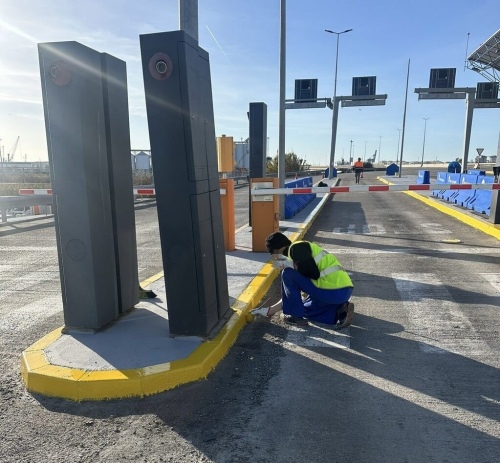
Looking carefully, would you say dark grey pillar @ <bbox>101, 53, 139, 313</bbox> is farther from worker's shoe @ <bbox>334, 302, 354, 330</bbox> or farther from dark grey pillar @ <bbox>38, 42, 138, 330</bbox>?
worker's shoe @ <bbox>334, 302, 354, 330</bbox>

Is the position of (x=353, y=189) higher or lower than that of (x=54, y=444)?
higher

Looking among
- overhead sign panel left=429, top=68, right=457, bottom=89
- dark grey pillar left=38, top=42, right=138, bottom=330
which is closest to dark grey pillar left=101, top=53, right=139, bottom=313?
dark grey pillar left=38, top=42, right=138, bottom=330

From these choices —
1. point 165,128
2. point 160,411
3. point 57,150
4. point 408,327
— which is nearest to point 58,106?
point 57,150

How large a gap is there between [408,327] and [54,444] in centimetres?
356

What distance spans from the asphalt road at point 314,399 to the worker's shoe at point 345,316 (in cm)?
14

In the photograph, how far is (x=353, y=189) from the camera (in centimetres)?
837

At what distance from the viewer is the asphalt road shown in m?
2.65

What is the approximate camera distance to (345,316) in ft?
15.1

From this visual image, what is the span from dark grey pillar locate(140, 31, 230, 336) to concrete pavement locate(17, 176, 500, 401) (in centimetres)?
24

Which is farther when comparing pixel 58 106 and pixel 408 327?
pixel 408 327

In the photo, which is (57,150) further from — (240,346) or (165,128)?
(240,346)

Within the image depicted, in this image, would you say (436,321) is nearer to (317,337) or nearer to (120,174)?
(317,337)

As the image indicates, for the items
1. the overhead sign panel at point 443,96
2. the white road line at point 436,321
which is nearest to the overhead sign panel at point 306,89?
the overhead sign panel at point 443,96

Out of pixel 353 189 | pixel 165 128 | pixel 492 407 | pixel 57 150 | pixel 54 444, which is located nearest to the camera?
pixel 54 444
